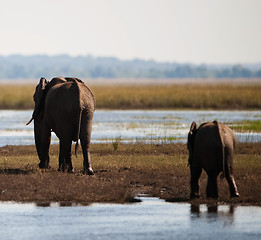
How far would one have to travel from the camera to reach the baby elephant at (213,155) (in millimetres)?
11984

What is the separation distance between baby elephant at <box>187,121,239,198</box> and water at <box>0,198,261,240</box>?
52 centimetres

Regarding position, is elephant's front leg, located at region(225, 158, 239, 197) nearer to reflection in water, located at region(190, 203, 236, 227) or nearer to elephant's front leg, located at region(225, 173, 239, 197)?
elephant's front leg, located at region(225, 173, 239, 197)

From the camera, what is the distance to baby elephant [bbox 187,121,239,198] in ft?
39.3

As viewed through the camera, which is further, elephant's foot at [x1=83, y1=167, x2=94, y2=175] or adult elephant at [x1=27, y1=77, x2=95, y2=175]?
adult elephant at [x1=27, y1=77, x2=95, y2=175]

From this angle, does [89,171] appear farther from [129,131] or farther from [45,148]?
[129,131]

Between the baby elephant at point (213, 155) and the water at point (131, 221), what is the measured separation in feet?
1.72

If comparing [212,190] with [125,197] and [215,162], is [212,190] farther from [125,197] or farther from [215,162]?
[125,197]

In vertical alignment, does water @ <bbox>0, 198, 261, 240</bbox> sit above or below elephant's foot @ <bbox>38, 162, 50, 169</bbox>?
below

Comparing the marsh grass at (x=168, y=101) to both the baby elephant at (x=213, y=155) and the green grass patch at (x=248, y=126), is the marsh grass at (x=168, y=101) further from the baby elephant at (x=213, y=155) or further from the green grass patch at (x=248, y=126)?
the baby elephant at (x=213, y=155)

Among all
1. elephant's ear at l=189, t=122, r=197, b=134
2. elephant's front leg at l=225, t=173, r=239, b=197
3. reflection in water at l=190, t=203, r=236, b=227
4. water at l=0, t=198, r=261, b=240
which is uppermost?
elephant's ear at l=189, t=122, r=197, b=134

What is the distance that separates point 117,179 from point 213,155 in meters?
3.08

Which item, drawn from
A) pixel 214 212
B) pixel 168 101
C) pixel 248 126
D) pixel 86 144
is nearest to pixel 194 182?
pixel 214 212

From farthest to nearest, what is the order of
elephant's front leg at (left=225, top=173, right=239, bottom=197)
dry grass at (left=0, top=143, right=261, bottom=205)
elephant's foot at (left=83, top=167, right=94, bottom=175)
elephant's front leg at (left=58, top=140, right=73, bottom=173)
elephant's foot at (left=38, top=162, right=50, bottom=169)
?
elephant's foot at (left=38, top=162, right=50, bottom=169) → elephant's front leg at (left=58, top=140, right=73, bottom=173) → elephant's foot at (left=83, top=167, right=94, bottom=175) → dry grass at (left=0, top=143, right=261, bottom=205) → elephant's front leg at (left=225, top=173, right=239, bottom=197)

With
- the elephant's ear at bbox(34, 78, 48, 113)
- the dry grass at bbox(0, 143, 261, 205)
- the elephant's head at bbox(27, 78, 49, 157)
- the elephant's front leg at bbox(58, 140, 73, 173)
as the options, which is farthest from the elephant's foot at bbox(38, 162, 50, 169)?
the elephant's ear at bbox(34, 78, 48, 113)
